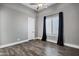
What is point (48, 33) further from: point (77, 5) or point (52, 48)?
point (77, 5)

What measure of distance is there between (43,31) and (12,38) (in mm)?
842

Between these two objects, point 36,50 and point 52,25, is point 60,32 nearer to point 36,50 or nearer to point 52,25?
point 52,25

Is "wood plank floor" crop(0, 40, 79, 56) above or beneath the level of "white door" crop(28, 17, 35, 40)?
beneath

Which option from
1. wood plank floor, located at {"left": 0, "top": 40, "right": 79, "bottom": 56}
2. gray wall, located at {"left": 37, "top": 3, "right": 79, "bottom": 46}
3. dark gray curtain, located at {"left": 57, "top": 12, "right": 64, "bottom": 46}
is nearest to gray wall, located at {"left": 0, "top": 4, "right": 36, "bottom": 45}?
wood plank floor, located at {"left": 0, "top": 40, "right": 79, "bottom": 56}

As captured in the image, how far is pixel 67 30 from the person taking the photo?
1793 mm

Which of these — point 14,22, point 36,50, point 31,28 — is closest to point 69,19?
point 31,28

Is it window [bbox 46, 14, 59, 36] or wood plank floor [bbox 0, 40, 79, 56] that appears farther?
window [bbox 46, 14, 59, 36]

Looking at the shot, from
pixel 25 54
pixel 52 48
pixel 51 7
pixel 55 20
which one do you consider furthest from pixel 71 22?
pixel 25 54

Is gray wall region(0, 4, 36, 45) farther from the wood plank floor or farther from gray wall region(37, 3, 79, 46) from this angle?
gray wall region(37, 3, 79, 46)

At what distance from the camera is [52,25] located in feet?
6.19

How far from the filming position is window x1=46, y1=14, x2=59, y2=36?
184 centimetres

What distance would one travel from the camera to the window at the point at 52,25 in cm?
184

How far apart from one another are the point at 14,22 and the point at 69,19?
57.4 inches

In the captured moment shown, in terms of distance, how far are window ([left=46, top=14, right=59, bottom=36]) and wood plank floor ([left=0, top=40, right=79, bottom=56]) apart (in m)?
0.33
